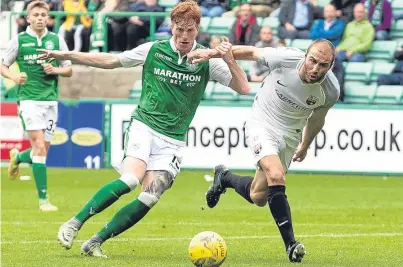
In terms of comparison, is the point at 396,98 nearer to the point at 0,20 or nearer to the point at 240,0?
the point at 240,0

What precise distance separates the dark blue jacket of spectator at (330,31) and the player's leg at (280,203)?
1241cm

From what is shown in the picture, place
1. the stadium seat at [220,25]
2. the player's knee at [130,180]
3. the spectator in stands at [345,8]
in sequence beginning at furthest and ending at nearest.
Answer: the stadium seat at [220,25]
the spectator in stands at [345,8]
the player's knee at [130,180]

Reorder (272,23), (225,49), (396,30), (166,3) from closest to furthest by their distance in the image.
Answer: (225,49) < (396,30) < (272,23) < (166,3)

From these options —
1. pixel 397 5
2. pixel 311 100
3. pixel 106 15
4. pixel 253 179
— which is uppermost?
pixel 311 100

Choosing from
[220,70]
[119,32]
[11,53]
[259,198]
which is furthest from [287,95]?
[119,32]

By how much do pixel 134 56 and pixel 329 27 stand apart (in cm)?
1263

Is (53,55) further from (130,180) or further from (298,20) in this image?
(298,20)

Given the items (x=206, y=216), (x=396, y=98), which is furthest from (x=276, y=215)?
(x=396, y=98)

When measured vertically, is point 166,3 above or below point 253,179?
below

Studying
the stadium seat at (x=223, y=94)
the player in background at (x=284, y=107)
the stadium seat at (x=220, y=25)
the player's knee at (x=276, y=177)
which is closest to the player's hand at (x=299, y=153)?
the player in background at (x=284, y=107)

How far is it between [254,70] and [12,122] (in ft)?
16.1

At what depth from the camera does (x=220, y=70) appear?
33.8 ft

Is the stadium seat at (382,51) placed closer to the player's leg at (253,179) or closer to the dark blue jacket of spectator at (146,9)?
the dark blue jacket of spectator at (146,9)

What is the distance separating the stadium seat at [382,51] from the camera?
2252 centimetres
